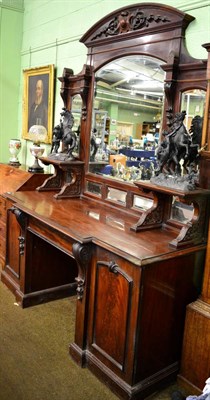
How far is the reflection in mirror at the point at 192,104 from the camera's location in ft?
7.03

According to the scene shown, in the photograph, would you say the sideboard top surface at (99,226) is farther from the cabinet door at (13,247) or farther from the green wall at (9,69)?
the green wall at (9,69)

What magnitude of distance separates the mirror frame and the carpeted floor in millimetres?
1070

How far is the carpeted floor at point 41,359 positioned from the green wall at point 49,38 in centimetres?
202

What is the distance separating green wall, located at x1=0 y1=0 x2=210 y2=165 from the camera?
7.35 feet

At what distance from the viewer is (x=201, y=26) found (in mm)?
2184

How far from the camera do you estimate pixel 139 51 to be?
99.5 inches

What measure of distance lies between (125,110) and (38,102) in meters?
1.71

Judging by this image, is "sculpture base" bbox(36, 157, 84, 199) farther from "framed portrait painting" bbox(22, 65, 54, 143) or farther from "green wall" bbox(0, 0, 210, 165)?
"green wall" bbox(0, 0, 210, 165)

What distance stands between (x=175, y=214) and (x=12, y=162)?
242cm

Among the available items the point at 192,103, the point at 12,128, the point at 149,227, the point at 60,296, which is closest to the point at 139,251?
the point at 149,227

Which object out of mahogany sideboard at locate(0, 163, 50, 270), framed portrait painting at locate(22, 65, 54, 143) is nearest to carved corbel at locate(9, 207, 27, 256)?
mahogany sideboard at locate(0, 163, 50, 270)

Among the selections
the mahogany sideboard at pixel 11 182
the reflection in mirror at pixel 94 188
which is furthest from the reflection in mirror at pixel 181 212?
the mahogany sideboard at pixel 11 182

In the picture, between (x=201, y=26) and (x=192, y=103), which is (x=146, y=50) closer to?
(x=201, y=26)

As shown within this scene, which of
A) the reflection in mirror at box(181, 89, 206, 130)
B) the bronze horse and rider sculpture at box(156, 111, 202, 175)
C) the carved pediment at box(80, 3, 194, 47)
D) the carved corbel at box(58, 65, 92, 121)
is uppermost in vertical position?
the carved pediment at box(80, 3, 194, 47)
